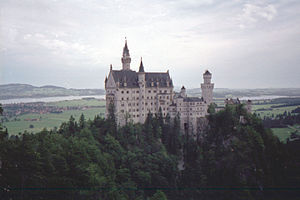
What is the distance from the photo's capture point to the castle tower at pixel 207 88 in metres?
88.8

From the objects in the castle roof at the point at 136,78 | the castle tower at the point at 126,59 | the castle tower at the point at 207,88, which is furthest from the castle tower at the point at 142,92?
the castle tower at the point at 207,88

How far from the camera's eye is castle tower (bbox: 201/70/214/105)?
88750 mm

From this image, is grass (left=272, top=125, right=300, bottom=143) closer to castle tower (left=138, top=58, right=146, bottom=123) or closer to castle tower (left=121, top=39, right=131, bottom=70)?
castle tower (left=138, top=58, right=146, bottom=123)

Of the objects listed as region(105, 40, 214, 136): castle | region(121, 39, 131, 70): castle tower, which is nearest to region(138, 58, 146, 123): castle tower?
region(105, 40, 214, 136): castle

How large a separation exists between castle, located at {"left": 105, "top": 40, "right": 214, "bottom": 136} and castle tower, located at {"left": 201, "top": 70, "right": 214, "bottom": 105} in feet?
10.8

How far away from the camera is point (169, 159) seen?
68.7m

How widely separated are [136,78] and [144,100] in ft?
24.8

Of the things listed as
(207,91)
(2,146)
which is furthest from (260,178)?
(2,146)

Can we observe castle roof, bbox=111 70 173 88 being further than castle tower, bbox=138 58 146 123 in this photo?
No

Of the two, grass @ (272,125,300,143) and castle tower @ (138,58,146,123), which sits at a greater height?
castle tower @ (138,58,146,123)

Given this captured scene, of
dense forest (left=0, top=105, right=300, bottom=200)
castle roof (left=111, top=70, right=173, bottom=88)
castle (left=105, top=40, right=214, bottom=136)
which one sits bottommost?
dense forest (left=0, top=105, right=300, bottom=200)

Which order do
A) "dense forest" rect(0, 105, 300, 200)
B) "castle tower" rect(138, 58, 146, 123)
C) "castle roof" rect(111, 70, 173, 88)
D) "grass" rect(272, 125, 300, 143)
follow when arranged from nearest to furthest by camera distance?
"dense forest" rect(0, 105, 300, 200) < "castle roof" rect(111, 70, 173, 88) < "castle tower" rect(138, 58, 146, 123) < "grass" rect(272, 125, 300, 143)

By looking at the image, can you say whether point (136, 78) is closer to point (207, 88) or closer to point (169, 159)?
point (207, 88)

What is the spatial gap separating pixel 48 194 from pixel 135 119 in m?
43.1
